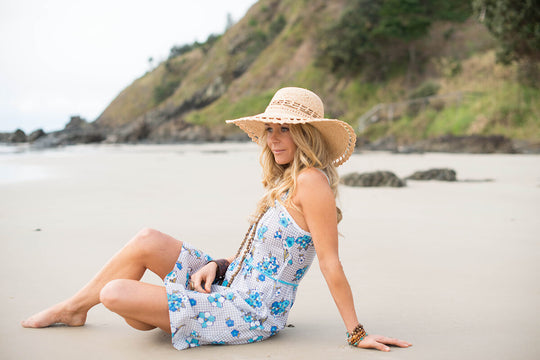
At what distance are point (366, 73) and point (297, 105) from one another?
30.8 metres

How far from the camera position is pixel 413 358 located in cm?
229

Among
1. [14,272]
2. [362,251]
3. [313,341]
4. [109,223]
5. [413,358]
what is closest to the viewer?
[413,358]

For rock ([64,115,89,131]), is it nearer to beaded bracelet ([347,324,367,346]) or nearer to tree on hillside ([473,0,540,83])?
tree on hillside ([473,0,540,83])

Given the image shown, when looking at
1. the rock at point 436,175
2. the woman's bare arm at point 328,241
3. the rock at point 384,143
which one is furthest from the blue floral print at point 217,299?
the rock at point 384,143

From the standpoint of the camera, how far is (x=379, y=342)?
2395mm

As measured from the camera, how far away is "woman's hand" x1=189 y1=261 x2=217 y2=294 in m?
2.54

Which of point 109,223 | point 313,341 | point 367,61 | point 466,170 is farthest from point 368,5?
point 313,341

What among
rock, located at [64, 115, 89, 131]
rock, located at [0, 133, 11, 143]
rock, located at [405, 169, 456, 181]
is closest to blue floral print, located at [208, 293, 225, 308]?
rock, located at [405, 169, 456, 181]

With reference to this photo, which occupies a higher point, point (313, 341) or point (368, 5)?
point (368, 5)

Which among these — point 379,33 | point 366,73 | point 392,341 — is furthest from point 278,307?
point 366,73

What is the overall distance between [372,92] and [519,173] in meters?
22.2

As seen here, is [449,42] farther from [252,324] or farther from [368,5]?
[252,324]

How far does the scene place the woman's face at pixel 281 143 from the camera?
252cm

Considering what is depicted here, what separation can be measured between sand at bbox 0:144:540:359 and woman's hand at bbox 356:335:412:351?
1.2 inches
